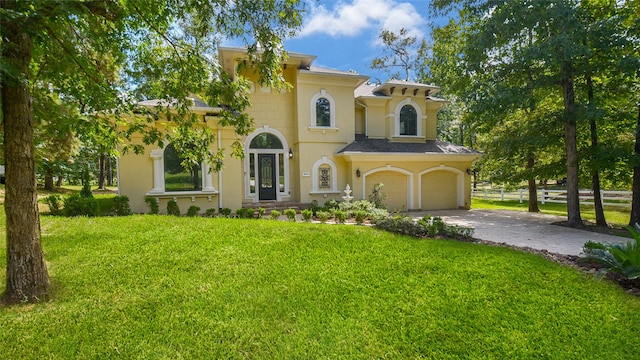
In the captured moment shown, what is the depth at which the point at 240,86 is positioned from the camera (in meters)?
5.42

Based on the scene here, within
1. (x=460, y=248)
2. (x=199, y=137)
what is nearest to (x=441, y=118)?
(x=460, y=248)

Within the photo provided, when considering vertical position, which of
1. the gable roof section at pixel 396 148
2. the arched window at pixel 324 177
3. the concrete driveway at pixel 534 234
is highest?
the gable roof section at pixel 396 148

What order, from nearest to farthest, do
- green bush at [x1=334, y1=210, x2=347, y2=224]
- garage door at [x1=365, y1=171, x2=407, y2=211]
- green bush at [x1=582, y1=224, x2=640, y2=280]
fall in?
green bush at [x1=582, y1=224, x2=640, y2=280] < green bush at [x1=334, y1=210, x2=347, y2=224] < garage door at [x1=365, y1=171, x2=407, y2=211]

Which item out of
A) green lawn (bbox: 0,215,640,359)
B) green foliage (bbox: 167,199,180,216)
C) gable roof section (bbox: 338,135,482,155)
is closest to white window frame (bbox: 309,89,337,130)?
gable roof section (bbox: 338,135,482,155)

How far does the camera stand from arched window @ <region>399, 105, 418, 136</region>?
15.8 metres

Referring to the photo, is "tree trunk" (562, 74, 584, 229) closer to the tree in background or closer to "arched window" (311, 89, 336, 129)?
"arched window" (311, 89, 336, 129)

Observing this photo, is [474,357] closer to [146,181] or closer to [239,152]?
[239,152]

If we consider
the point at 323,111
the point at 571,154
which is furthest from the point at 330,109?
the point at 571,154

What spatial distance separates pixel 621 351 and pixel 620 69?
31.5 ft

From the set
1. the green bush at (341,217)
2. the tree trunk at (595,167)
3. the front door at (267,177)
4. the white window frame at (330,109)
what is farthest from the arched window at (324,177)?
the tree trunk at (595,167)

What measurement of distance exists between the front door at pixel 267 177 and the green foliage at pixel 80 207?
6239mm

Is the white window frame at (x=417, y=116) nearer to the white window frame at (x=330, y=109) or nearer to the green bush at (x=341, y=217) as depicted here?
the white window frame at (x=330, y=109)

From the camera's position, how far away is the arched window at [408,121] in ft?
52.0

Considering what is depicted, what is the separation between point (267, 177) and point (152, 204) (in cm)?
502
